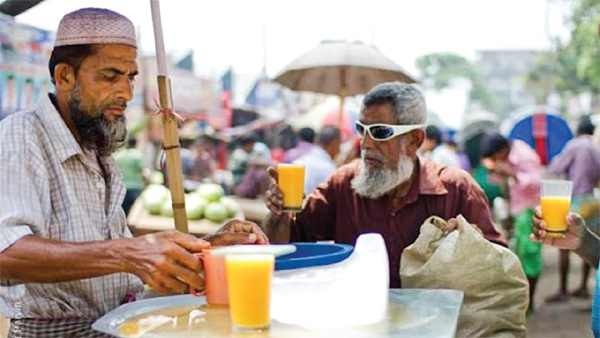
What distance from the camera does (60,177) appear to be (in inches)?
110

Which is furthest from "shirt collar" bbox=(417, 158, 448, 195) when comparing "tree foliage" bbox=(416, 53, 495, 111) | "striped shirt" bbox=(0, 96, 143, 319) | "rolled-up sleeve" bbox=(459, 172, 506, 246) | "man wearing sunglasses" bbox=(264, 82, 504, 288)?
"tree foliage" bbox=(416, 53, 495, 111)

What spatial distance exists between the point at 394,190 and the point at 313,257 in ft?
4.65

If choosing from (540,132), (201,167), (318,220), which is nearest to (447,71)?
(201,167)

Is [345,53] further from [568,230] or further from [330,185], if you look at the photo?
[568,230]

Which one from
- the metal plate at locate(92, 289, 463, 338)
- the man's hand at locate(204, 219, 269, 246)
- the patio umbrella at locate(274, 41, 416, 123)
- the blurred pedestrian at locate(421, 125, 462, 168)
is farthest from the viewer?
the blurred pedestrian at locate(421, 125, 462, 168)

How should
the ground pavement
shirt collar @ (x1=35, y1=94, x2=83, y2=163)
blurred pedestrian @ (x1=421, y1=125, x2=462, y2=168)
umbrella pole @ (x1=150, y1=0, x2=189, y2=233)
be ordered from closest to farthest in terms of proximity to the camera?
shirt collar @ (x1=35, y1=94, x2=83, y2=163) → umbrella pole @ (x1=150, y1=0, x2=189, y2=233) → the ground pavement → blurred pedestrian @ (x1=421, y1=125, x2=462, y2=168)

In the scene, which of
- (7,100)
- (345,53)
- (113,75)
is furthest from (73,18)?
(7,100)

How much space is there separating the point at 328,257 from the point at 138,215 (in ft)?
18.7

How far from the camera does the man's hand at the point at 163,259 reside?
2.41 metres

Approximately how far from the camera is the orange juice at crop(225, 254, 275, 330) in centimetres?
214

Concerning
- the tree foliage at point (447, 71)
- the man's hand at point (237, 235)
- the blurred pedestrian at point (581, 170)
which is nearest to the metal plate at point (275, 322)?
the man's hand at point (237, 235)

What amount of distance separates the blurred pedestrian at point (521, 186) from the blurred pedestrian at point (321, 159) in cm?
189

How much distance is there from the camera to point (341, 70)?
7.95 m

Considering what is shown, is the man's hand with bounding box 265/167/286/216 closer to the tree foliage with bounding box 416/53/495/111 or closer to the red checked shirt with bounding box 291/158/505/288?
the red checked shirt with bounding box 291/158/505/288
